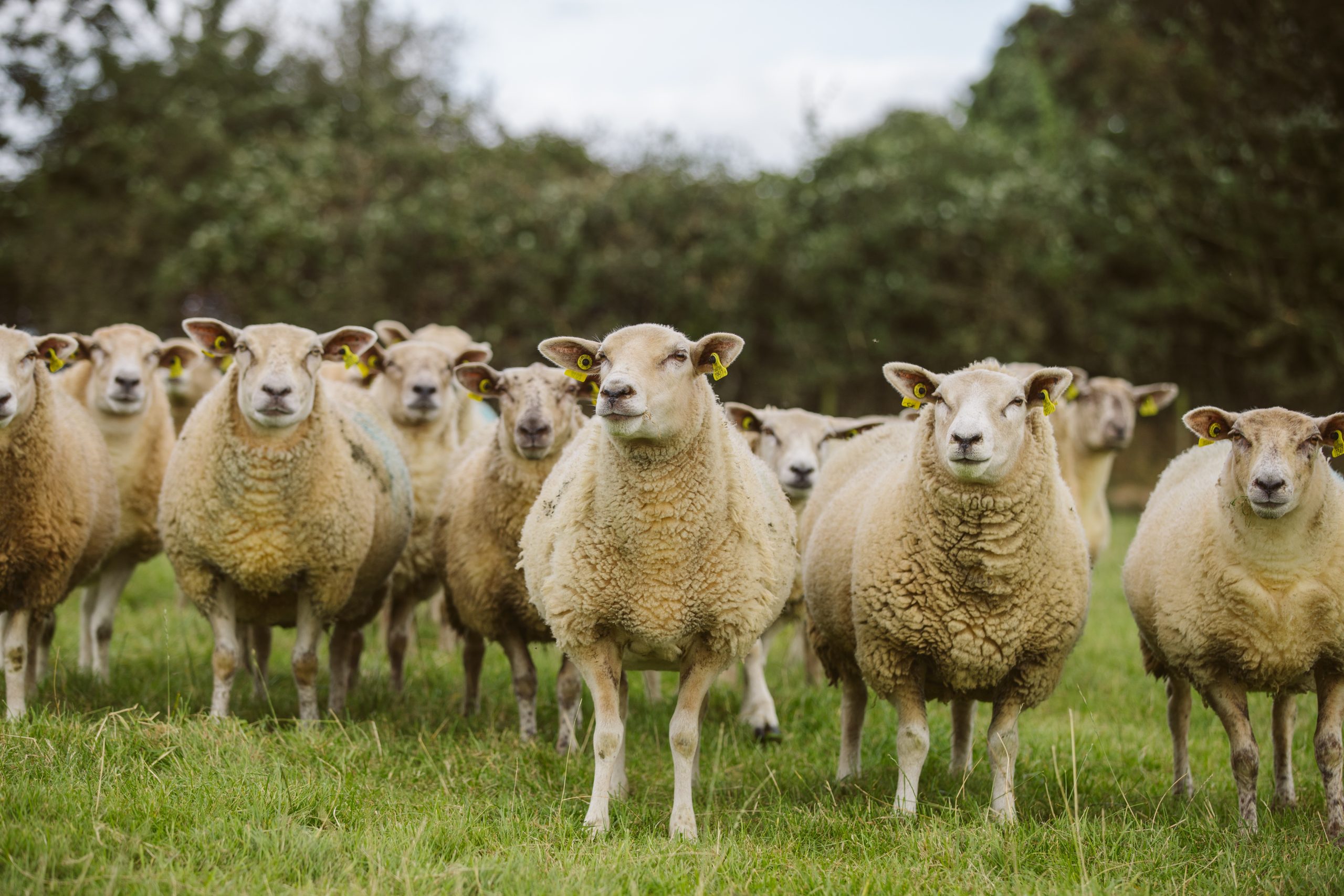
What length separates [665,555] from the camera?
4434mm

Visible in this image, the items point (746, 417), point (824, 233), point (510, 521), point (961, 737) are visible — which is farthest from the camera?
point (824, 233)

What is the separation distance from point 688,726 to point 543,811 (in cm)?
64

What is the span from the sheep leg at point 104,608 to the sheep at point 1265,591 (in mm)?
5524

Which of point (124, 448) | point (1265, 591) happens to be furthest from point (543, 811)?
point (124, 448)

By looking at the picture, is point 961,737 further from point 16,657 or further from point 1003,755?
point 16,657

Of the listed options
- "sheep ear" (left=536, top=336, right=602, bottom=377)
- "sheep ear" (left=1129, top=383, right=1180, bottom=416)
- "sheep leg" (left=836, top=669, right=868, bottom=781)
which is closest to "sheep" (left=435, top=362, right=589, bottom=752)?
"sheep ear" (left=536, top=336, right=602, bottom=377)

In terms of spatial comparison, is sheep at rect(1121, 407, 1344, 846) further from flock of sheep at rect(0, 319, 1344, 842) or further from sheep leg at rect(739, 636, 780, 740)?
sheep leg at rect(739, 636, 780, 740)

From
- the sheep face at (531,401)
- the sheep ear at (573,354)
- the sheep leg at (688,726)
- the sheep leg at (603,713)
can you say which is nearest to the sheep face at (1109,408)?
the sheep face at (531,401)

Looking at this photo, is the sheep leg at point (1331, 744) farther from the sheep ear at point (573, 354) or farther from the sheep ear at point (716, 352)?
the sheep ear at point (573, 354)

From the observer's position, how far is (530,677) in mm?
5773

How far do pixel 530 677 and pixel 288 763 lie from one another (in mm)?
1422

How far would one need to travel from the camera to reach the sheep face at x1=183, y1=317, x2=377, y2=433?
17.5ft

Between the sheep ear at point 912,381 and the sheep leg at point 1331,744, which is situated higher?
the sheep ear at point 912,381

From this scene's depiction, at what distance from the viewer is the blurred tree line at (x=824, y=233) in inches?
596
